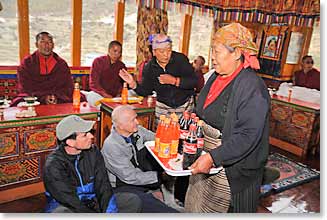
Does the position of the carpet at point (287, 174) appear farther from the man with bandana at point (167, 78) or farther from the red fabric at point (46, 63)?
the red fabric at point (46, 63)

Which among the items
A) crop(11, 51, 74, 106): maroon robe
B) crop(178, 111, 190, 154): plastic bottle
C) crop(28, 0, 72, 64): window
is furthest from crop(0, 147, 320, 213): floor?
crop(28, 0, 72, 64): window

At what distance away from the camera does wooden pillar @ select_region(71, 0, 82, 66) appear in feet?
10.9

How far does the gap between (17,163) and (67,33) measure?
6.34 ft

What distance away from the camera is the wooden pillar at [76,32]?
3.32 metres

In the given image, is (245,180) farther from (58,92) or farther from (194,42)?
(194,42)

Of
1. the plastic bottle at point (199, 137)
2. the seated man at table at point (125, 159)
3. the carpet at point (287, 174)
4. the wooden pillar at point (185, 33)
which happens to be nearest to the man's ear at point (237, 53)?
the plastic bottle at point (199, 137)

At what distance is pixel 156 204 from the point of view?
52.9 inches

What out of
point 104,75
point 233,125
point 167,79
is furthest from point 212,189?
point 104,75

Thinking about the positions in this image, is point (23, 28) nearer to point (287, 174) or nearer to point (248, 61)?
point (248, 61)

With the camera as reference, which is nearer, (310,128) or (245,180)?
(245,180)

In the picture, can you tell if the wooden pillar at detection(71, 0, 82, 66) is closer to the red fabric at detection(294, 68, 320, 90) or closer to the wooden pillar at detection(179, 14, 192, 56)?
the wooden pillar at detection(179, 14, 192, 56)

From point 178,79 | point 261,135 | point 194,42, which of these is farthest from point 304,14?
point 261,135

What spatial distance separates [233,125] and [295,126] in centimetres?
240

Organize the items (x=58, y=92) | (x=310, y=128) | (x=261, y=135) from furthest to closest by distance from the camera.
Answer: (x=310, y=128) → (x=58, y=92) → (x=261, y=135)
